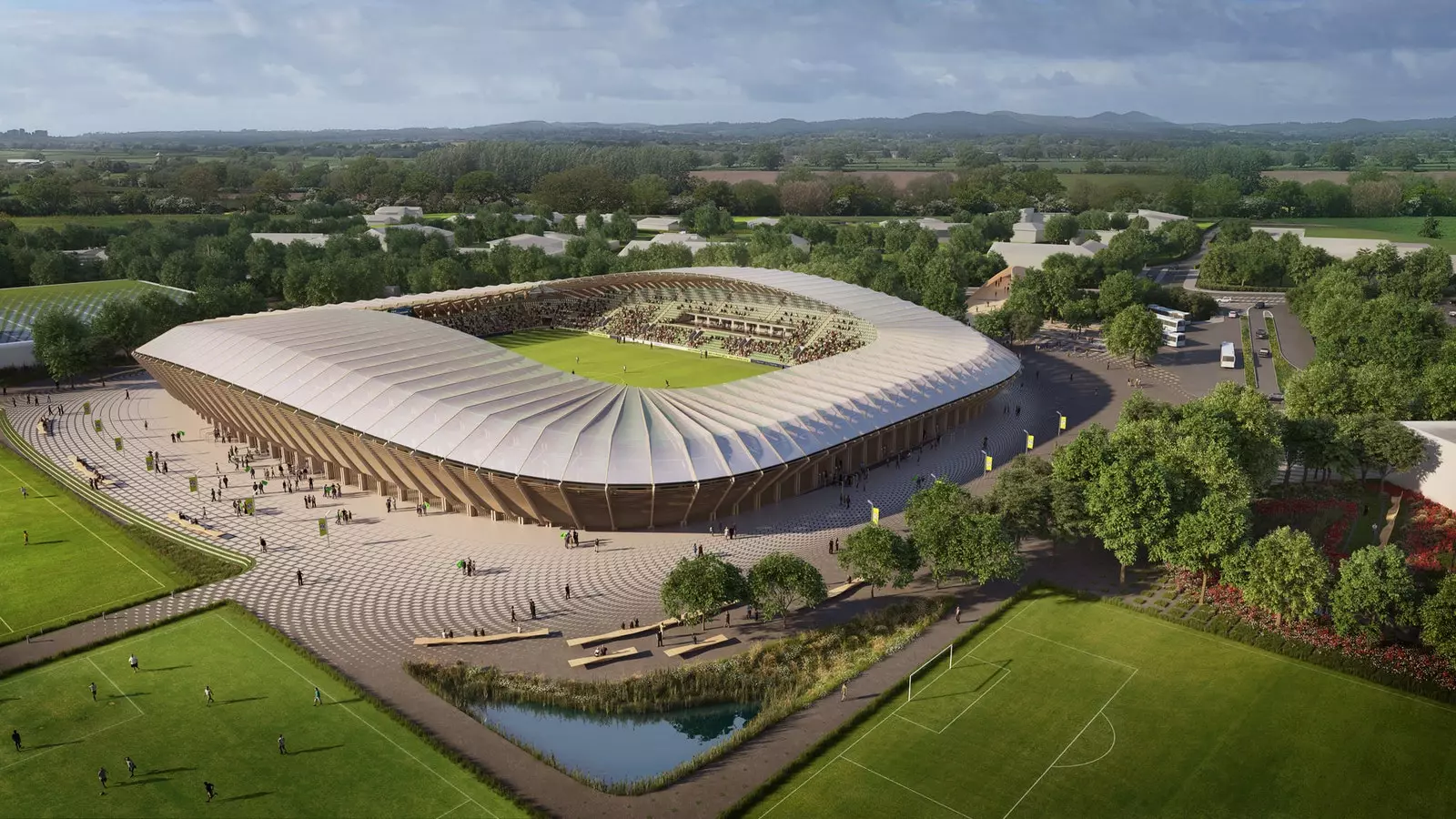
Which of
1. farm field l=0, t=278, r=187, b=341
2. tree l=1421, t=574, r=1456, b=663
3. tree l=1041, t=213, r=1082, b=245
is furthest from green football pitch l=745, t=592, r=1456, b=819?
tree l=1041, t=213, r=1082, b=245

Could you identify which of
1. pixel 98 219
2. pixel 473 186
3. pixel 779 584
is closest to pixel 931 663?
pixel 779 584

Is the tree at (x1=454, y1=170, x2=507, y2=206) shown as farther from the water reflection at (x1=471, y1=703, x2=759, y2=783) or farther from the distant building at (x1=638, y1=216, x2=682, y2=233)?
the water reflection at (x1=471, y1=703, x2=759, y2=783)

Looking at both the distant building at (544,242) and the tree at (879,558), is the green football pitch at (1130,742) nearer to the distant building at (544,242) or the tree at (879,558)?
the tree at (879,558)

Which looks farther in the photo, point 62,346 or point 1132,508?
point 62,346

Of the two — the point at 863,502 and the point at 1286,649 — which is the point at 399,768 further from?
Answer: the point at 1286,649

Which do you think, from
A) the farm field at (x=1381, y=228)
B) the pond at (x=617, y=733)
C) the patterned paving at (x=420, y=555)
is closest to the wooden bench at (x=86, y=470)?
the patterned paving at (x=420, y=555)

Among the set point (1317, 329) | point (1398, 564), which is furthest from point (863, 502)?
point (1317, 329)

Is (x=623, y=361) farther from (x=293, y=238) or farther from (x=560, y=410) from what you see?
(x=293, y=238)
